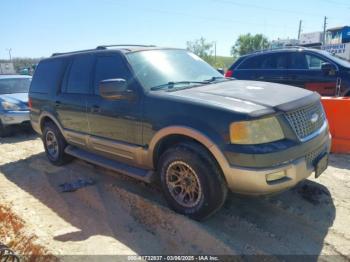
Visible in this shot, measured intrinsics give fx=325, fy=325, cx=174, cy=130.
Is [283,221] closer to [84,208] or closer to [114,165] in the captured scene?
[114,165]

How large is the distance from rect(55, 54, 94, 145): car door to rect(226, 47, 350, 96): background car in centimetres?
508

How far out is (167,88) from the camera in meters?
3.78

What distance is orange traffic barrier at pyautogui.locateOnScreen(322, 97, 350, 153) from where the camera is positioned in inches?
216

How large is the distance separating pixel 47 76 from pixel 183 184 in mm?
3553

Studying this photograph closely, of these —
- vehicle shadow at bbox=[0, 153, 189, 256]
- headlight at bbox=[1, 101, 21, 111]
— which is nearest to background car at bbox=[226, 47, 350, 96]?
vehicle shadow at bbox=[0, 153, 189, 256]

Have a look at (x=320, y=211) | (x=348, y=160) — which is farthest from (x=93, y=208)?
(x=348, y=160)

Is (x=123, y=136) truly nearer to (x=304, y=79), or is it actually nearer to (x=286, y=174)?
(x=286, y=174)

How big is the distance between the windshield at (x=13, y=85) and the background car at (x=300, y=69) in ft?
19.8

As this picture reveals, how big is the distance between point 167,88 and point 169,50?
1.02 metres

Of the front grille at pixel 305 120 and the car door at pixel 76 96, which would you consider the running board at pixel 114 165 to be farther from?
the front grille at pixel 305 120

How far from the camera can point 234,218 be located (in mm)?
3537

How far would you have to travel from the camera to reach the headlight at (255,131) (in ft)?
9.68

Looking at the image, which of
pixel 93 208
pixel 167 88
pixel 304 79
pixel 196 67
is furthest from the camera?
pixel 304 79

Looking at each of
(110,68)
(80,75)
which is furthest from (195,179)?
(80,75)
